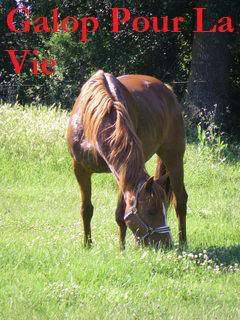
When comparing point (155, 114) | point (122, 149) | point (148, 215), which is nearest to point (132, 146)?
point (122, 149)

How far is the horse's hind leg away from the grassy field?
0.14 metres

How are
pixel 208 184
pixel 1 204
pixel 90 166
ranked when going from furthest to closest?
pixel 208 184 → pixel 1 204 → pixel 90 166

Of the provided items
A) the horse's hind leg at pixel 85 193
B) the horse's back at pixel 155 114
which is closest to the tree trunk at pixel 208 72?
the horse's back at pixel 155 114

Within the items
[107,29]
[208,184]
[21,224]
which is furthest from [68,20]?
[21,224]

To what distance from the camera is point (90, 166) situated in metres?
5.75

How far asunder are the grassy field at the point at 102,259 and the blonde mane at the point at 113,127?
0.68m

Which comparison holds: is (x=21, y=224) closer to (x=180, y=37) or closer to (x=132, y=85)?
(x=132, y=85)

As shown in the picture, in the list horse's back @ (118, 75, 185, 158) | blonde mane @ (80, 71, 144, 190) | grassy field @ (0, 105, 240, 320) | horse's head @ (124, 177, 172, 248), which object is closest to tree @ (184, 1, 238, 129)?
grassy field @ (0, 105, 240, 320)

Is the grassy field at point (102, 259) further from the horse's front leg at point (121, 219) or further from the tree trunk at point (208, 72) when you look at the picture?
the tree trunk at point (208, 72)

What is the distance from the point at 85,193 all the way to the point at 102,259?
1232 millimetres

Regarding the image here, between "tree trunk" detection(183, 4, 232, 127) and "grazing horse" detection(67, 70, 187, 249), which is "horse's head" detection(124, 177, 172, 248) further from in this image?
"tree trunk" detection(183, 4, 232, 127)

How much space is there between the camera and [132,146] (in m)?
5.04

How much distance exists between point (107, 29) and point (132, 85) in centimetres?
1109

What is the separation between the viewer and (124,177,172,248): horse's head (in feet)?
15.8
